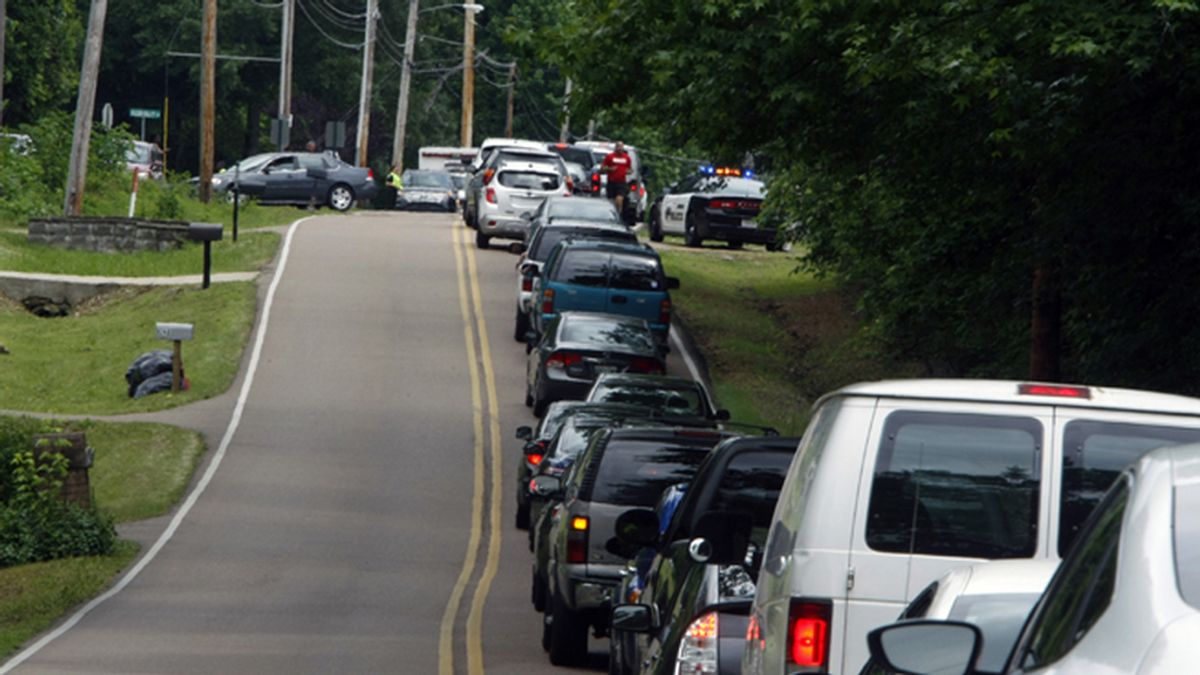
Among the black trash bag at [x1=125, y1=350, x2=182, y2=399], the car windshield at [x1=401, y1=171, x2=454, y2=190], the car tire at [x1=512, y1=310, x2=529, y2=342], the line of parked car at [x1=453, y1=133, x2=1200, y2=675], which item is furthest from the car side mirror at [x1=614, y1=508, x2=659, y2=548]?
the car windshield at [x1=401, y1=171, x2=454, y2=190]

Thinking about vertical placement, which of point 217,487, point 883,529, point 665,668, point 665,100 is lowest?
point 217,487

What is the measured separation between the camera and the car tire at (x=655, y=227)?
1838 inches

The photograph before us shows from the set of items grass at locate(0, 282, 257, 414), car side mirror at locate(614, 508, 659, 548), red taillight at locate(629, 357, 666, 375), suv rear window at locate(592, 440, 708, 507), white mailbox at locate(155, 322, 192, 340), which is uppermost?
car side mirror at locate(614, 508, 659, 548)

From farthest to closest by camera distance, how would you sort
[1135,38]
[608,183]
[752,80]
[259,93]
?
[259,93] → [608,183] → [752,80] → [1135,38]

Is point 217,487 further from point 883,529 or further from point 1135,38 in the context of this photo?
point 883,529

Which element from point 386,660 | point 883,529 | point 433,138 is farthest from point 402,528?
point 433,138

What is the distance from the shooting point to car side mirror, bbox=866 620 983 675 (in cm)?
410

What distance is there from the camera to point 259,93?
88375 millimetres

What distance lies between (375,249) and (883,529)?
36.5 m

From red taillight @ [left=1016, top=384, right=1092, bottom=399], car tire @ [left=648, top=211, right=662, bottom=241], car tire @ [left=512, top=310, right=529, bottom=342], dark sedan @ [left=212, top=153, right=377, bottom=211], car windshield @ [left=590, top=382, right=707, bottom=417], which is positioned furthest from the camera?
dark sedan @ [left=212, top=153, right=377, bottom=211]

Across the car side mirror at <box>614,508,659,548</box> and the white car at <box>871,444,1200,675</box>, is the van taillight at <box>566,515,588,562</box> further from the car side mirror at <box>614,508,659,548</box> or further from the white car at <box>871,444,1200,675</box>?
the white car at <box>871,444,1200,675</box>

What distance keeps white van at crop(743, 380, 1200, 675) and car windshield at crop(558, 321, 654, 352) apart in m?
20.1

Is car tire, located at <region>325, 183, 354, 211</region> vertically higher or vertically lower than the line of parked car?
lower

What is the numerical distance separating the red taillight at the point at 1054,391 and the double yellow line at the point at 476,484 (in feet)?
24.2
